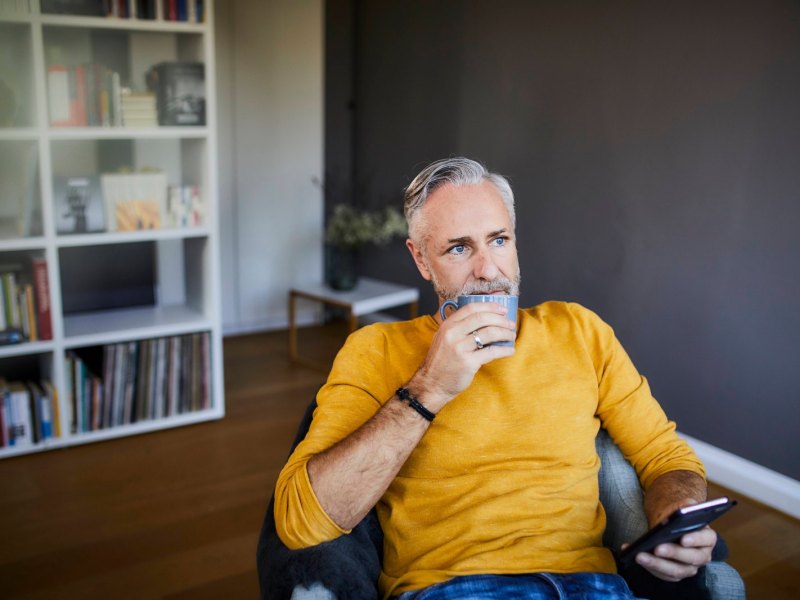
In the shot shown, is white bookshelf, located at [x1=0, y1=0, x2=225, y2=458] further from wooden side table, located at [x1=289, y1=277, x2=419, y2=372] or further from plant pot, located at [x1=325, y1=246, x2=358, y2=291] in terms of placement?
plant pot, located at [x1=325, y1=246, x2=358, y2=291]

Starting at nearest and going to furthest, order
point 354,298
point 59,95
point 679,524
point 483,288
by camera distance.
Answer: point 679,524 → point 483,288 → point 59,95 → point 354,298

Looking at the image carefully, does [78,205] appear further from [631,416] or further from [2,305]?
[631,416]

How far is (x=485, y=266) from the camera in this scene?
1.51 m

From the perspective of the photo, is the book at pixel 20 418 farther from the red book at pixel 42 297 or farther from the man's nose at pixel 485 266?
the man's nose at pixel 485 266

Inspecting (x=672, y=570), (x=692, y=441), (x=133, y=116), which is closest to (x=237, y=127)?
(x=133, y=116)

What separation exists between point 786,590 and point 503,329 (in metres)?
1.62

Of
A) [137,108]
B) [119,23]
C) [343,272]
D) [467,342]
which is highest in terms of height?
[119,23]

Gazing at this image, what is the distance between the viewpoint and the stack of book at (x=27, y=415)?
3.01 metres

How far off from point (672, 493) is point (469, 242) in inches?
23.2

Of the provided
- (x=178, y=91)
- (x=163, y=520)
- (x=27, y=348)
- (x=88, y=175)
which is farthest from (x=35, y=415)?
(x=178, y=91)

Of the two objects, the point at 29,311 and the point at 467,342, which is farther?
the point at 29,311

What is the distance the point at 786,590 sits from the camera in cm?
229

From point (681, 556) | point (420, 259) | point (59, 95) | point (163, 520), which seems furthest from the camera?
point (59, 95)

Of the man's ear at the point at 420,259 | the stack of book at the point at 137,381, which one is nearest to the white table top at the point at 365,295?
the stack of book at the point at 137,381
